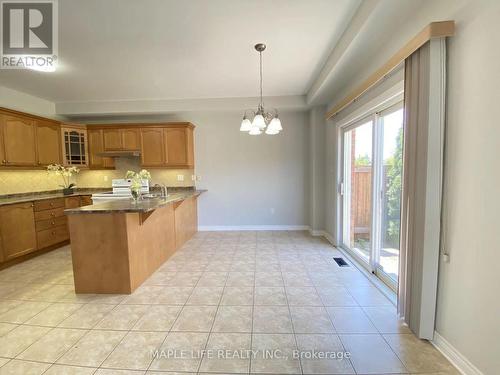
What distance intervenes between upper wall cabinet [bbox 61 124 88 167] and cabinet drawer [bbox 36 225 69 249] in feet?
4.36

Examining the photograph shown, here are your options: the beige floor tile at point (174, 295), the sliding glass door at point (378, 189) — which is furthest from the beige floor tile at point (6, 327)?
the sliding glass door at point (378, 189)

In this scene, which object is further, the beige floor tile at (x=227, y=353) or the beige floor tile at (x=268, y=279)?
the beige floor tile at (x=268, y=279)

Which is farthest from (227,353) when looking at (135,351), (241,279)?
(241,279)

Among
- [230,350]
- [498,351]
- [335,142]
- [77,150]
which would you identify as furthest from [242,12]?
[77,150]

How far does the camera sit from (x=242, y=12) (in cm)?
206

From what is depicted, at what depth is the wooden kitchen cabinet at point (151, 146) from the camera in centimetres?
464

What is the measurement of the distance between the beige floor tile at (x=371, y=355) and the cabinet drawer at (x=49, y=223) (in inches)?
178

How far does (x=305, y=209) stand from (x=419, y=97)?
139 inches

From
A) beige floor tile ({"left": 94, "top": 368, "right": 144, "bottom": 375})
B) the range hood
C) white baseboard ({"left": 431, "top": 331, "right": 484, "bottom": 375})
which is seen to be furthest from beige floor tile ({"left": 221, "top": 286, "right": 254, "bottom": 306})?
the range hood

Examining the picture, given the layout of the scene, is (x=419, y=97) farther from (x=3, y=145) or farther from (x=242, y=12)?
(x=3, y=145)

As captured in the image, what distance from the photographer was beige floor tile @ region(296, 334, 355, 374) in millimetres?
1511

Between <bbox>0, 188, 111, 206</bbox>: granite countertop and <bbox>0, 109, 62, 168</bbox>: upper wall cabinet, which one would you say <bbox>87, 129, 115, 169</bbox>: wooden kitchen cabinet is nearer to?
<bbox>0, 109, 62, 168</bbox>: upper wall cabinet

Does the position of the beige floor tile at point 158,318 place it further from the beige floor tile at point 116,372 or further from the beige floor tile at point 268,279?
the beige floor tile at point 268,279

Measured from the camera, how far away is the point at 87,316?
2109 millimetres
